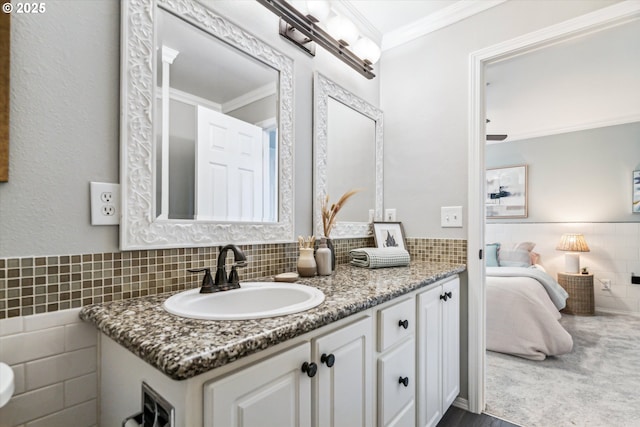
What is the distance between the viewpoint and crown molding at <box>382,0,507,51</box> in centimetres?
181

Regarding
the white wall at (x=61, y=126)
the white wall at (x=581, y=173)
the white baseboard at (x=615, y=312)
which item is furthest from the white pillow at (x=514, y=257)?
the white wall at (x=61, y=126)

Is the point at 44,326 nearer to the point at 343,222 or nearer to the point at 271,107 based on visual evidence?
the point at 271,107

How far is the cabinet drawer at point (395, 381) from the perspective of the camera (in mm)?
1110

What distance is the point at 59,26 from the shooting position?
85cm

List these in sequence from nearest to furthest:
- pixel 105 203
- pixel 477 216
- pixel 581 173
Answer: pixel 105 203
pixel 477 216
pixel 581 173

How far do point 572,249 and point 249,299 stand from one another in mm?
4281

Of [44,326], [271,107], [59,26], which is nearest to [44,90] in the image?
[59,26]

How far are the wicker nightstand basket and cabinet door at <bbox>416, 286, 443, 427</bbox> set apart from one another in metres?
3.28

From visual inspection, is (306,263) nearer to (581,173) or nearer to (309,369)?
(309,369)

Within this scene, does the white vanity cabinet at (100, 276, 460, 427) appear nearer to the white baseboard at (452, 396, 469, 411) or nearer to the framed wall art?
the white baseboard at (452, 396, 469, 411)

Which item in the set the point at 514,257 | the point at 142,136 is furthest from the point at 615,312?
the point at 142,136

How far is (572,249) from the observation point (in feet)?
12.4

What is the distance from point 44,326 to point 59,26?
81cm

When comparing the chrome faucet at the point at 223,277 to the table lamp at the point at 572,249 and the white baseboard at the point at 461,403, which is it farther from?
the table lamp at the point at 572,249
